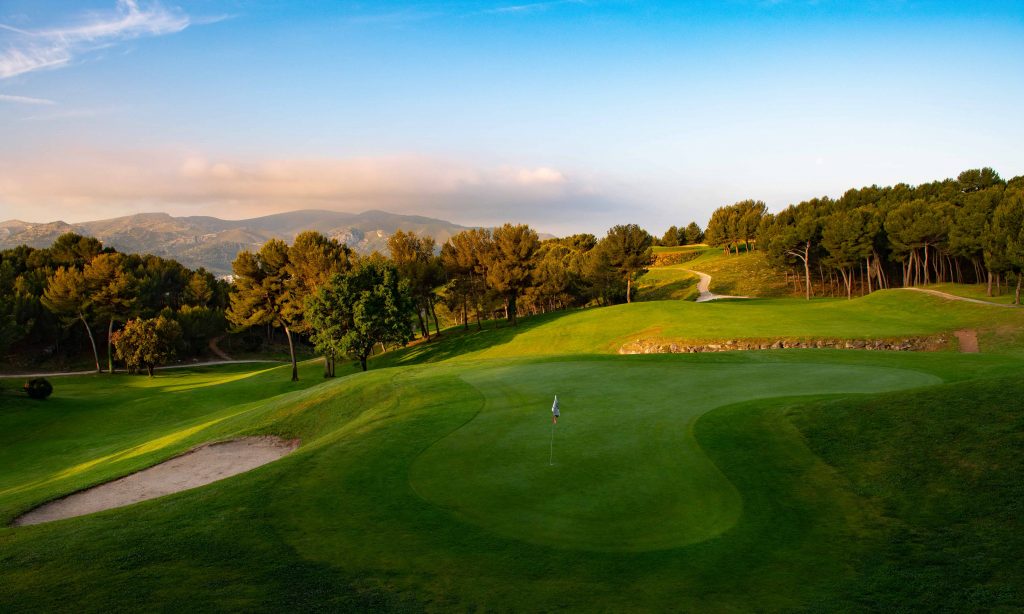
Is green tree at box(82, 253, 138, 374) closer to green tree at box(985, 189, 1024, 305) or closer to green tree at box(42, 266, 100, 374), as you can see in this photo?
green tree at box(42, 266, 100, 374)

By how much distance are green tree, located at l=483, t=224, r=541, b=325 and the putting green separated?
1596 inches

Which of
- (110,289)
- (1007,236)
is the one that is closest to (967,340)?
(1007,236)

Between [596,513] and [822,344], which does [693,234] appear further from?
[596,513]

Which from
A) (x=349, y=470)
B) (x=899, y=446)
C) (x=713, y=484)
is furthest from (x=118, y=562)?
(x=899, y=446)

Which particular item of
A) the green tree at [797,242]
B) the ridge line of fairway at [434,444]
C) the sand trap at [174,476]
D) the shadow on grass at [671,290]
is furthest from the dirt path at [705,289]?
the sand trap at [174,476]

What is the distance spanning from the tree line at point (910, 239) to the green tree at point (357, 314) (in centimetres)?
5626

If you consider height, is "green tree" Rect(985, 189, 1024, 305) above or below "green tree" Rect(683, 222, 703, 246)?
below

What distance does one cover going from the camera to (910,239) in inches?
2618

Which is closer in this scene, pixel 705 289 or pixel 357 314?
pixel 357 314

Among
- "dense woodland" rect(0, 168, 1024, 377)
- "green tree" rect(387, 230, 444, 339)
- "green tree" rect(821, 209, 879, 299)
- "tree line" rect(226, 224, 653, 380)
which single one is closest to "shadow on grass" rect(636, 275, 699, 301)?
"dense woodland" rect(0, 168, 1024, 377)

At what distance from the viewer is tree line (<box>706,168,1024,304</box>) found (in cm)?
5258

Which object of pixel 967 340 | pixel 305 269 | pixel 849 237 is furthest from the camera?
pixel 849 237

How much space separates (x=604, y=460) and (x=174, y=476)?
15.0m

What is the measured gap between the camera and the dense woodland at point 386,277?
5016 cm
